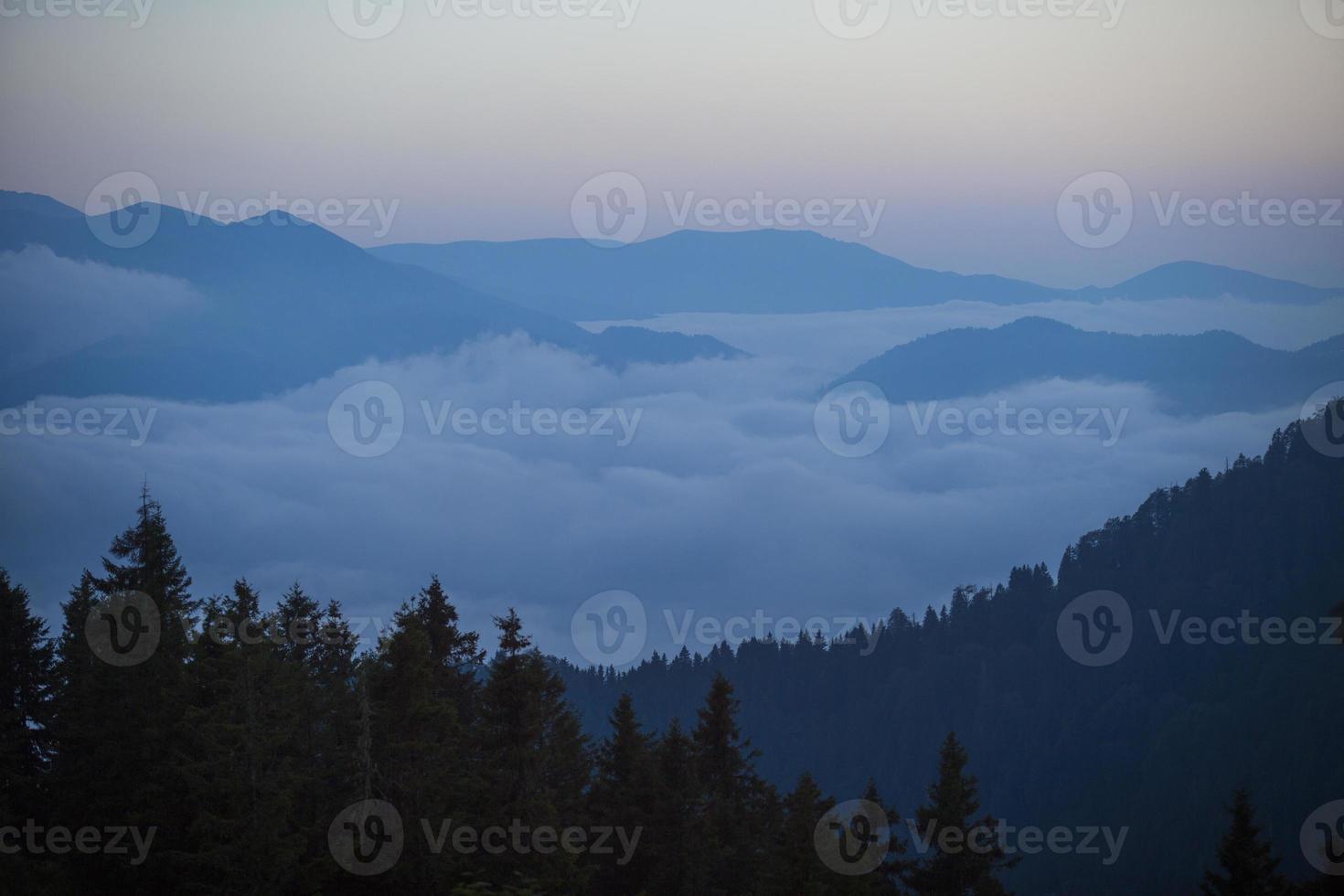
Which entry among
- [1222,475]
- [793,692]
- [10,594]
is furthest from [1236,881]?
[1222,475]

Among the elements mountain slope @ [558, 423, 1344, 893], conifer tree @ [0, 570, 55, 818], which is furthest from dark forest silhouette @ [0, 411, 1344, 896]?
mountain slope @ [558, 423, 1344, 893]

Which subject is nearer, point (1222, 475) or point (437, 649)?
point (437, 649)

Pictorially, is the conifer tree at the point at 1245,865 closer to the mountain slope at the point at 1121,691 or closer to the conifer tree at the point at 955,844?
the conifer tree at the point at 955,844

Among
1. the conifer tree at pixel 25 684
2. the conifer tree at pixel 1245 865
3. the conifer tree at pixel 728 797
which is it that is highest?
the conifer tree at pixel 25 684

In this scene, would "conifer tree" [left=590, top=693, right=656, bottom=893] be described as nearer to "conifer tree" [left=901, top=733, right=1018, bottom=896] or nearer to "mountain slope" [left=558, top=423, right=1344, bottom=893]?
"conifer tree" [left=901, top=733, right=1018, bottom=896]

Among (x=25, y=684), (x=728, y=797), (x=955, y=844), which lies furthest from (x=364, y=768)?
(x=955, y=844)

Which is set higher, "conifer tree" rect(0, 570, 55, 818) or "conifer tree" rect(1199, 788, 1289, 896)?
"conifer tree" rect(0, 570, 55, 818)

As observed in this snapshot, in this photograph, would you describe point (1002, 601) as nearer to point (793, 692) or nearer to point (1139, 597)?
point (1139, 597)

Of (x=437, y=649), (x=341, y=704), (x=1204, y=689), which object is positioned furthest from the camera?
(x=1204, y=689)

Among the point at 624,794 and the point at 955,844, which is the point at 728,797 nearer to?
the point at 624,794

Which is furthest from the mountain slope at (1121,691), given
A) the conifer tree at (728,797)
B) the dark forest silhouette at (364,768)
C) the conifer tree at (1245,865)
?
the conifer tree at (728,797)

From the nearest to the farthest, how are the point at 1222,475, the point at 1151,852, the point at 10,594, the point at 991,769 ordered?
the point at 10,594, the point at 1151,852, the point at 991,769, the point at 1222,475
